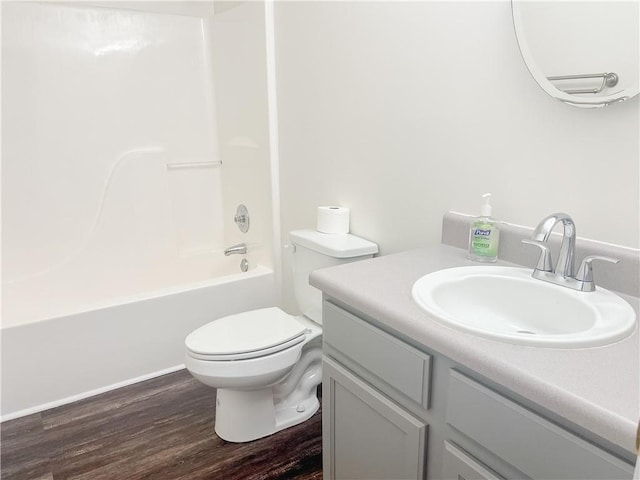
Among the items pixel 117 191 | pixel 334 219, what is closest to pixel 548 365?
pixel 334 219

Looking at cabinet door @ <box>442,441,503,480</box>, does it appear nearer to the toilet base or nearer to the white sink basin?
the white sink basin

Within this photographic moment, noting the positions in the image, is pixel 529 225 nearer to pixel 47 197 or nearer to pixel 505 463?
pixel 505 463

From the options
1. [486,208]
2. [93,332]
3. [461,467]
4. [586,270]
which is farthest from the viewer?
[93,332]

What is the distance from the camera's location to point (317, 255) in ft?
6.28

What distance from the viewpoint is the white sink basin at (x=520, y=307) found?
2.89 feet

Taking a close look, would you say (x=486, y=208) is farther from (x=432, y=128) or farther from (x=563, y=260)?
(x=432, y=128)

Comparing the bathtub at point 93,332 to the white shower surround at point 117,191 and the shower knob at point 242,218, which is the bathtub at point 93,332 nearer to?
the white shower surround at point 117,191

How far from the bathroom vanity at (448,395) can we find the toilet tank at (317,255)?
0.43 m

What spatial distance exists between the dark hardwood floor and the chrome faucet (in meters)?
1.11

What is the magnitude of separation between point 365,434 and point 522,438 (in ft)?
1.66

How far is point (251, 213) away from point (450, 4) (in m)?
1.63

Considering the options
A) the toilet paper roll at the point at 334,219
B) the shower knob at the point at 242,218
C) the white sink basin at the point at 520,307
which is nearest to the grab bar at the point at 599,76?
the white sink basin at the point at 520,307

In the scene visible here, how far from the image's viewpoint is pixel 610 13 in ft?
3.53

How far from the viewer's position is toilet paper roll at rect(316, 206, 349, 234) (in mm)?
1973
